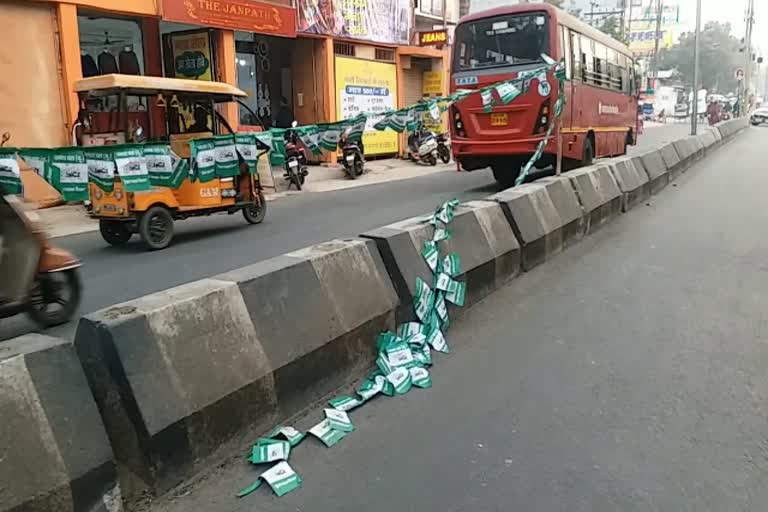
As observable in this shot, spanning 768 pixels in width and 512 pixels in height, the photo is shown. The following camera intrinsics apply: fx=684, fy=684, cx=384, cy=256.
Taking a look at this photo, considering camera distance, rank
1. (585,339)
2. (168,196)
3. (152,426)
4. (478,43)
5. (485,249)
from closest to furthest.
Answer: (152,426) < (585,339) < (485,249) < (168,196) < (478,43)

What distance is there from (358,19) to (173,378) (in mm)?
18977

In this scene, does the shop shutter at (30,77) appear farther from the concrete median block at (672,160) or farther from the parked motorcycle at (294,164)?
the concrete median block at (672,160)

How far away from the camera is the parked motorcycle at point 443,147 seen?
68.6ft

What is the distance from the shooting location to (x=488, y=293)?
5.94 meters

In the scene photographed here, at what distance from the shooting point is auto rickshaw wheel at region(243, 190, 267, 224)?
1040 cm

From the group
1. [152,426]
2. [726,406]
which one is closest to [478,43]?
[726,406]

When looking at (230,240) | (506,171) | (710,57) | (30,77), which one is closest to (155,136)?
(230,240)

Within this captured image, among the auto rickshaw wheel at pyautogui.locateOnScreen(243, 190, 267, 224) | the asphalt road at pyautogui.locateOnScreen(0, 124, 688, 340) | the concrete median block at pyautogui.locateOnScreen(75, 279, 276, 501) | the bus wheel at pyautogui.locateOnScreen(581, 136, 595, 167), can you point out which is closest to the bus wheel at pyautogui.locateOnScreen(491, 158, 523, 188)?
the asphalt road at pyautogui.locateOnScreen(0, 124, 688, 340)

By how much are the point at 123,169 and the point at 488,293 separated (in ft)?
15.7

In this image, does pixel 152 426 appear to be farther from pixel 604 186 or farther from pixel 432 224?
pixel 604 186

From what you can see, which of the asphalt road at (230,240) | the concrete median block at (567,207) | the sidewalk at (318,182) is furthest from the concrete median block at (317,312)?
the sidewalk at (318,182)

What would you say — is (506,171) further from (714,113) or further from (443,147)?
(714,113)

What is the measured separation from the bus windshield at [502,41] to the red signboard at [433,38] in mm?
9145

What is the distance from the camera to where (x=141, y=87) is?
851cm
